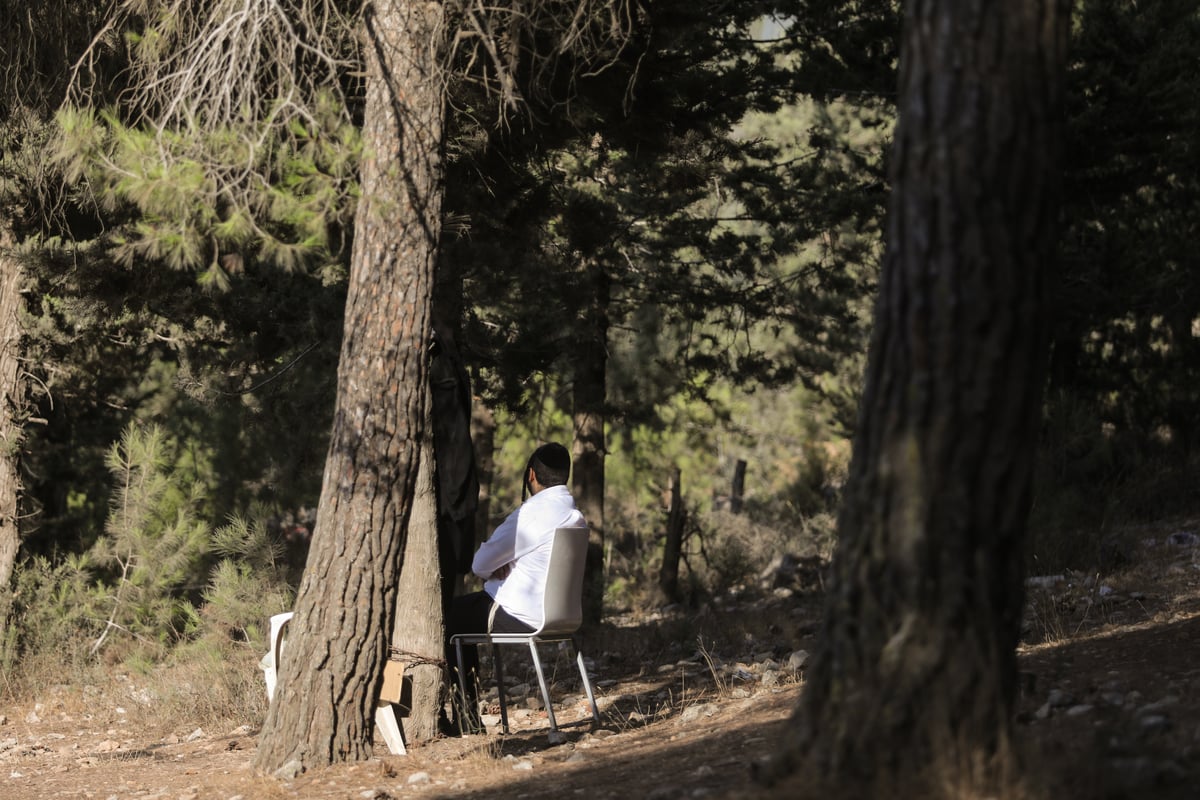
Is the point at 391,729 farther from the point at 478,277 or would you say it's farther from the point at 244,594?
the point at 244,594

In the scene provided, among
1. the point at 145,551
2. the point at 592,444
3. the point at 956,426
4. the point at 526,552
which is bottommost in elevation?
the point at 526,552

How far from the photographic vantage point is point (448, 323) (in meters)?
7.42

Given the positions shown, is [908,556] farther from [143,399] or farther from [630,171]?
[143,399]

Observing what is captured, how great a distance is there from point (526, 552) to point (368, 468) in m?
1.18

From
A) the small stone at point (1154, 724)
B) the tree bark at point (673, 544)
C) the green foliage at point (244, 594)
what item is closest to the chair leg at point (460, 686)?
Answer: the small stone at point (1154, 724)

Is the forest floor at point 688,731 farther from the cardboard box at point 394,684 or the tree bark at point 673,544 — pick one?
the tree bark at point 673,544

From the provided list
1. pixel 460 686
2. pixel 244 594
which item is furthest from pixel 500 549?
pixel 244 594

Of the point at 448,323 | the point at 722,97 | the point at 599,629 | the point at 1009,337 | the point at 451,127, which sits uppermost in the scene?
the point at 722,97

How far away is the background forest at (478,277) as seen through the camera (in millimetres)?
7238

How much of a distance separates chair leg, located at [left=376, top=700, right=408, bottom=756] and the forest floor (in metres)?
0.06

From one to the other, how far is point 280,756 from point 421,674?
1.11 metres

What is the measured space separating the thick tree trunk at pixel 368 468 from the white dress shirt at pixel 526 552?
2.61 ft

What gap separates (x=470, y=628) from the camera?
6.34m

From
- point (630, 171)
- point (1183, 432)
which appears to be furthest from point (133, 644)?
point (1183, 432)
